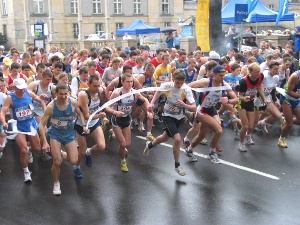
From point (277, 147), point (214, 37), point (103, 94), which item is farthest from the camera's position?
point (214, 37)

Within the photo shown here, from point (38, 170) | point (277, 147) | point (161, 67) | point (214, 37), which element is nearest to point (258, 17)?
point (214, 37)

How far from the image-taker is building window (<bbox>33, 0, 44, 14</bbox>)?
161 ft

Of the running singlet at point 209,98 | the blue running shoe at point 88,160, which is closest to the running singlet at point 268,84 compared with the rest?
the running singlet at point 209,98

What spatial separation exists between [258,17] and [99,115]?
17.4 meters

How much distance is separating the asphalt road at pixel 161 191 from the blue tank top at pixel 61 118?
109 cm

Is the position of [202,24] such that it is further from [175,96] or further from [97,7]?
[97,7]

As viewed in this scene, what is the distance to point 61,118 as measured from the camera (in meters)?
7.20

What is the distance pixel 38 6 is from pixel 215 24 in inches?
1419

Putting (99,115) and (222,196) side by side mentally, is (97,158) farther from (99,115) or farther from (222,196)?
(222,196)

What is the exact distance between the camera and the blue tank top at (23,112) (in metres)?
7.87

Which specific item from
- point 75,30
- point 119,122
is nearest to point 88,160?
point 119,122

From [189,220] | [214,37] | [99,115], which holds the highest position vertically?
[214,37]

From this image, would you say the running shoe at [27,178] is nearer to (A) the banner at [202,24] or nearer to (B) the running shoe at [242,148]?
(B) the running shoe at [242,148]

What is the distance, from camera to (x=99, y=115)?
761 centimetres
